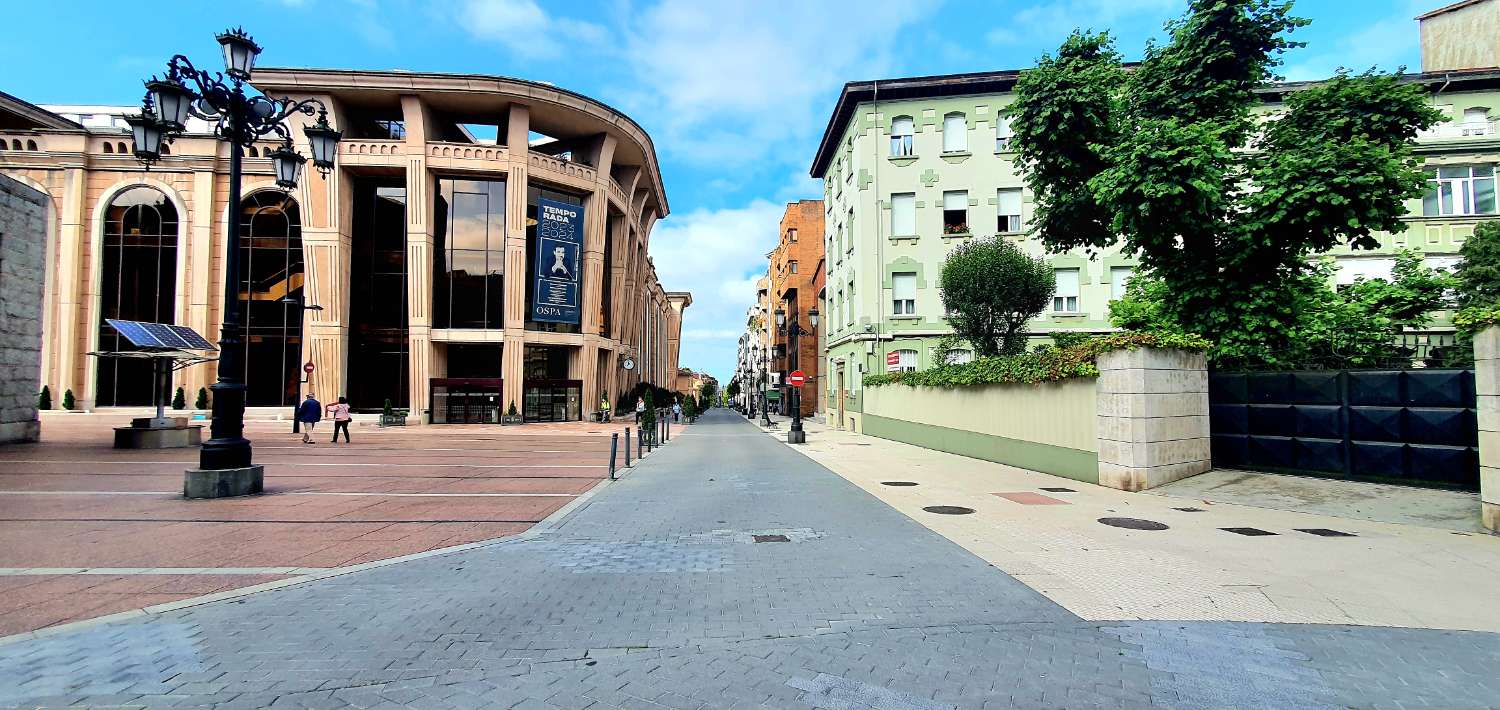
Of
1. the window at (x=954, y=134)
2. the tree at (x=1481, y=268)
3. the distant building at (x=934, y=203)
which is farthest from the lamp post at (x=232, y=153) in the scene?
the tree at (x=1481, y=268)

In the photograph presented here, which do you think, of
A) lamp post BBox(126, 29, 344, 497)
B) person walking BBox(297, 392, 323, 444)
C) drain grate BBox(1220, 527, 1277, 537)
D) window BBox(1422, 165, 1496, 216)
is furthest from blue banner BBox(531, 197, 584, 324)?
window BBox(1422, 165, 1496, 216)

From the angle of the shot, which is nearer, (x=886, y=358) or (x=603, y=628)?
(x=603, y=628)

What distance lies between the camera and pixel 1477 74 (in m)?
26.0

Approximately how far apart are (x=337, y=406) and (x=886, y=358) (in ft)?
69.3

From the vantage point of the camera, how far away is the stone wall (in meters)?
16.9

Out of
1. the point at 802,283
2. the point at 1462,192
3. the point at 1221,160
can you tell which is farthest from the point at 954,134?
the point at 802,283

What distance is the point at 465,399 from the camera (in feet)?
123

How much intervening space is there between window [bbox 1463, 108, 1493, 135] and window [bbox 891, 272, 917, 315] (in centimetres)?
2222

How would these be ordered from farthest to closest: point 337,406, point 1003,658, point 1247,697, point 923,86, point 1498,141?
point 923,86 → point 1498,141 → point 337,406 → point 1003,658 → point 1247,697

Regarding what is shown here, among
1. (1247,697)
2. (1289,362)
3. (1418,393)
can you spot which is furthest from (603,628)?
(1289,362)

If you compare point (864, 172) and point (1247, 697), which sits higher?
point (864, 172)

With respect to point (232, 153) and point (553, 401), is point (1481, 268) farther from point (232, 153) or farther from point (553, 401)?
point (553, 401)

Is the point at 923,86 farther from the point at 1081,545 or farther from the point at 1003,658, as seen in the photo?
the point at 1003,658

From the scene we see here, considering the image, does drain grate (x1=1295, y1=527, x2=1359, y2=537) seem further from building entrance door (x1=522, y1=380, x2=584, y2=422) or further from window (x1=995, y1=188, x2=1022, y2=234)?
building entrance door (x1=522, y1=380, x2=584, y2=422)
